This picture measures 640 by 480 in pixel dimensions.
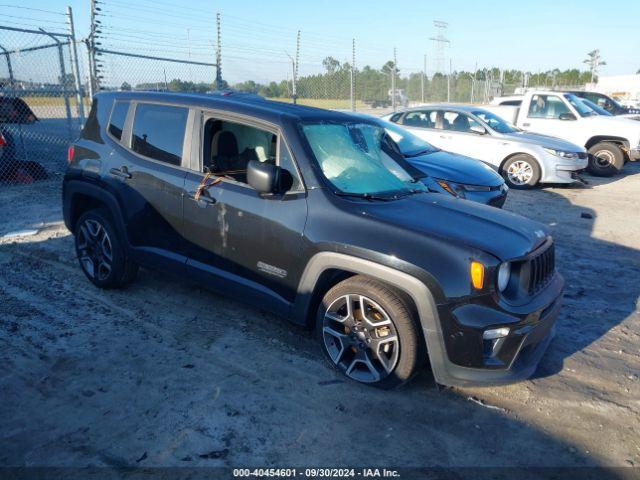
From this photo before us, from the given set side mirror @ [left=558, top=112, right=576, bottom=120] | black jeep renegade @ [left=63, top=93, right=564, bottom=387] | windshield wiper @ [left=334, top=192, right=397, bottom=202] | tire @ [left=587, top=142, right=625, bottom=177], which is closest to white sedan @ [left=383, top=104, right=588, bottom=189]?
side mirror @ [left=558, top=112, right=576, bottom=120]

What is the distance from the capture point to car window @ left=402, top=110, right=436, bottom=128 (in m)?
10.6

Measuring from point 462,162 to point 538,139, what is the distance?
387 centimetres

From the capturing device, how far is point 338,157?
371 centimetres

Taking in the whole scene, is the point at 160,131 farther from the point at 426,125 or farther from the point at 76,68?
the point at 426,125

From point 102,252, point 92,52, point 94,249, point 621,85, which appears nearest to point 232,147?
point 102,252

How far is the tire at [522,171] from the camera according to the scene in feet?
33.3

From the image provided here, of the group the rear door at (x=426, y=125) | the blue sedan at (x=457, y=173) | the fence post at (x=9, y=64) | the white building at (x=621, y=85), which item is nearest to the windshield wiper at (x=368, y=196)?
the blue sedan at (x=457, y=173)

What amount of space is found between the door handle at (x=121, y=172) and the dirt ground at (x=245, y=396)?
1.14 m

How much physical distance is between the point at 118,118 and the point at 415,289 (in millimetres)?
3170

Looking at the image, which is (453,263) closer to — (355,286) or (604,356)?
(355,286)

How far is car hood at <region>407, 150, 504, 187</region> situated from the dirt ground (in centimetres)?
248

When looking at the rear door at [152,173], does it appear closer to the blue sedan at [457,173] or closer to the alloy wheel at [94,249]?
the alloy wheel at [94,249]

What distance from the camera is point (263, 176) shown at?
3.31 meters

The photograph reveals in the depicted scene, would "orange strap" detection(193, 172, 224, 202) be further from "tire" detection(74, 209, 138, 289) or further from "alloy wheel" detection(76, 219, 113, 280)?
"alloy wheel" detection(76, 219, 113, 280)
